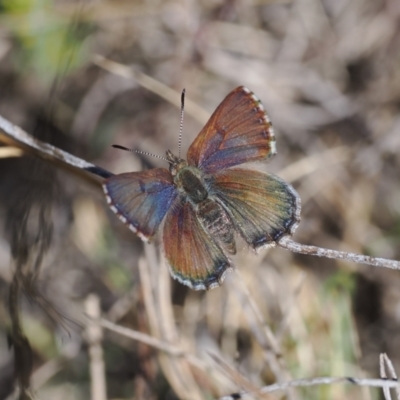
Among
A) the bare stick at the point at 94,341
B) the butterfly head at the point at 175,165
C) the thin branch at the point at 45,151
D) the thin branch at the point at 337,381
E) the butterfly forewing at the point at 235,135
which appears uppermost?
the butterfly forewing at the point at 235,135

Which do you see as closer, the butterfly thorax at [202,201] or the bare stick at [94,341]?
the butterfly thorax at [202,201]

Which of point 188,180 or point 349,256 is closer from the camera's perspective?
point 349,256

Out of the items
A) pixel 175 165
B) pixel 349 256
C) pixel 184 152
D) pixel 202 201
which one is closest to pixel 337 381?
pixel 349 256

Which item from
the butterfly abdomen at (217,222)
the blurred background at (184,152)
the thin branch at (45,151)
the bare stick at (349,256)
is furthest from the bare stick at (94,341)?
the bare stick at (349,256)

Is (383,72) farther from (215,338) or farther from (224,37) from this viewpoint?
(215,338)

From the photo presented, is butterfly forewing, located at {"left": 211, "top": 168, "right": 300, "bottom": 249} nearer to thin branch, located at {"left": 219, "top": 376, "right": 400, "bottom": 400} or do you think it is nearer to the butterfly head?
the butterfly head

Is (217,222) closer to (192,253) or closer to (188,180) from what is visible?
(192,253)

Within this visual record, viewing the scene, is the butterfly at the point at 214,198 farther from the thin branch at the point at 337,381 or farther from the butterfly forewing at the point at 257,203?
the thin branch at the point at 337,381
